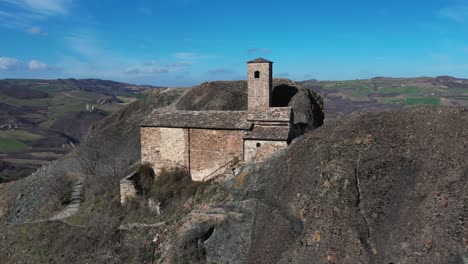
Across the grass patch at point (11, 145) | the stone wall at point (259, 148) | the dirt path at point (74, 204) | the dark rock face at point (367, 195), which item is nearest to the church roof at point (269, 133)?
the stone wall at point (259, 148)

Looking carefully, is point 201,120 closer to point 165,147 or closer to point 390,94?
point 165,147

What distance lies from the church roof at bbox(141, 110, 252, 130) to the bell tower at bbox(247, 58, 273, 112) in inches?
149

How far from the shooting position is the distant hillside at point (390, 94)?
396ft

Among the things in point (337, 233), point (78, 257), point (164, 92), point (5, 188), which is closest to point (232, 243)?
point (337, 233)

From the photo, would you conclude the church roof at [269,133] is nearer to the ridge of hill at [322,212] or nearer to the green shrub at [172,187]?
the ridge of hill at [322,212]

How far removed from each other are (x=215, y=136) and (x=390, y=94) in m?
132

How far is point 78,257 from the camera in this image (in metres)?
24.2

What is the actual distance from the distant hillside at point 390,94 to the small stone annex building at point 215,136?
89379 millimetres

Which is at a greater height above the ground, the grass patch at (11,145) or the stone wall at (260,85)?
the stone wall at (260,85)

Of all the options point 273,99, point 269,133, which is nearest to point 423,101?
point 273,99

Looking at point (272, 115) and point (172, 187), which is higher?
point (272, 115)

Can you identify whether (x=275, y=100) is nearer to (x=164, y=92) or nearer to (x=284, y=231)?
(x=164, y=92)

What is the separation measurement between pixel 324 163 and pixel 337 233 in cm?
437

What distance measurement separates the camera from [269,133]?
26391 millimetres
